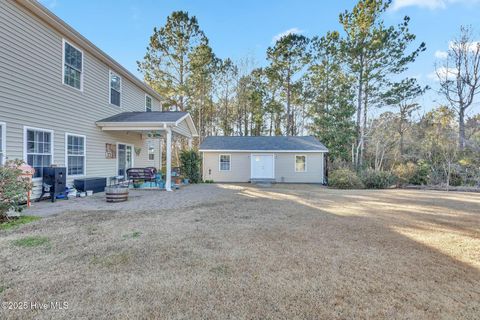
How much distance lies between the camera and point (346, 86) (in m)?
20.0

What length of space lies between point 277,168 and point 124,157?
9.55m

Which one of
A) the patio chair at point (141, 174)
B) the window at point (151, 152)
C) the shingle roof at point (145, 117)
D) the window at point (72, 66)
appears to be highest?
the window at point (72, 66)

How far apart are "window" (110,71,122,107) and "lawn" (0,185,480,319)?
7.46 meters

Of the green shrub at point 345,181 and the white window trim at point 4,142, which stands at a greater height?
the white window trim at point 4,142

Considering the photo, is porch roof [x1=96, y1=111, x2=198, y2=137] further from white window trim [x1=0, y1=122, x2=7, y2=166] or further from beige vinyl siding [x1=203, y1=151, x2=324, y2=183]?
beige vinyl siding [x1=203, y1=151, x2=324, y2=183]

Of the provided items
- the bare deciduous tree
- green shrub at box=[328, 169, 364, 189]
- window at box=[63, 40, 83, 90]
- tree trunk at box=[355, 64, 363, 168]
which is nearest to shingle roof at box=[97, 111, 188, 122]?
window at box=[63, 40, 83, 90]

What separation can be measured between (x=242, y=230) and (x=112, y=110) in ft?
31.3

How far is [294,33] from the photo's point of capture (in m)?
21.3

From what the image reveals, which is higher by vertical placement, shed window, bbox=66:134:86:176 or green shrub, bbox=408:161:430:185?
shed window, bbox=66:134:86:176

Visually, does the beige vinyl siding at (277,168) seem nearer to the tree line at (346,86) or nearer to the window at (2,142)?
the tree line at (346,86)

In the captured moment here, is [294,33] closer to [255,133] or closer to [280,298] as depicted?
[255,133]

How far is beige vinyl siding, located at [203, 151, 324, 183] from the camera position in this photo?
15766mm

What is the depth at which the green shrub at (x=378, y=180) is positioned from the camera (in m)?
13.0

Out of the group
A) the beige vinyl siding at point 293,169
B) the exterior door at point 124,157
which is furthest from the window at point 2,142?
the beige vinyl siding at point 293,169
